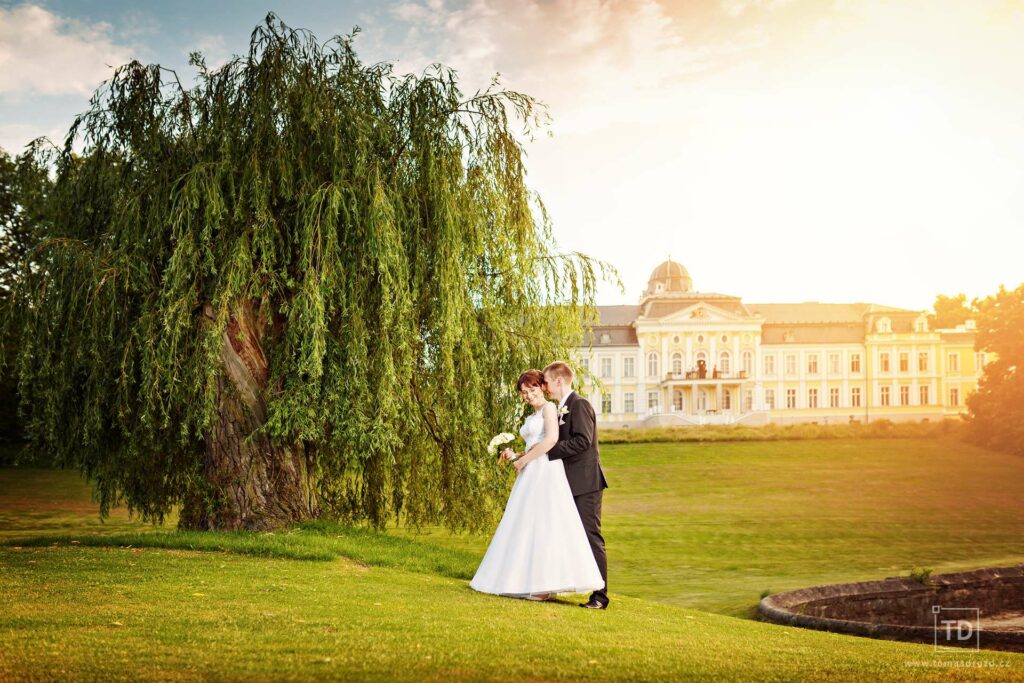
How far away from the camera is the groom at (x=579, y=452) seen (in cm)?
655

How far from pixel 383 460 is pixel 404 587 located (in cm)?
404

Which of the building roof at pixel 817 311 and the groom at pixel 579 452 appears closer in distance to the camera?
the groom at pixel 579 452

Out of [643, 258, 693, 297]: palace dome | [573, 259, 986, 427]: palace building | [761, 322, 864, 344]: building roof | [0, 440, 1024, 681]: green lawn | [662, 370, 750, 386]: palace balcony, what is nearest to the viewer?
[0, 440, 1024, 681]: green lawn

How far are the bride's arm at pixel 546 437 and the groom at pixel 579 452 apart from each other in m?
0.08

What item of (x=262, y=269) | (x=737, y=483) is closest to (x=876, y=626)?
(x=262, y=269)

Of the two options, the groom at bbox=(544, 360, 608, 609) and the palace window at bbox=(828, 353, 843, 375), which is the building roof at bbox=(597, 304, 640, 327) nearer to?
the palace window at bbox=(828, 353, 843, 375)

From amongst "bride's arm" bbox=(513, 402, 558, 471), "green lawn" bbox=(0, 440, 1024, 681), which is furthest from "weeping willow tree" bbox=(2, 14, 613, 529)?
"bride's arm" bbox=(513, 402, 558, 471)

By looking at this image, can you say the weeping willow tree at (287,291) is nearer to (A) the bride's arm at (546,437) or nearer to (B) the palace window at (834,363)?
(A) the bride's arm at (546,437)

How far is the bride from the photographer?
6.50 meters

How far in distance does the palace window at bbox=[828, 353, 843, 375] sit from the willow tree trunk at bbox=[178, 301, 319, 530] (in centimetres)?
6275

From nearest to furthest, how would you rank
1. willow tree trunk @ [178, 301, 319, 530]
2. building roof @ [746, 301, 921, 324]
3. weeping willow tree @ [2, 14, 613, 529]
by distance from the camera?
weeping willow tree @ [2, 14, 613, 529] → willow tree trunk @ [178, 301, 319, 530] → building roof @ [746, 301, 921, 324]

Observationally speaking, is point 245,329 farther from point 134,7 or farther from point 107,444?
point 134,7

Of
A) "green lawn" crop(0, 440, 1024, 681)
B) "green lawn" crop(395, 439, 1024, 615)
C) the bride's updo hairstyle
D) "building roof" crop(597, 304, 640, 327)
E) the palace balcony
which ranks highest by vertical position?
"building roof" crop(597, 304, 640, 327)

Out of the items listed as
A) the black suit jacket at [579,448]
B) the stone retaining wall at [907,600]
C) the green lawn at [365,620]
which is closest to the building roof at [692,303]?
the green lawn at [365,620]
